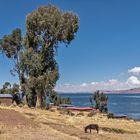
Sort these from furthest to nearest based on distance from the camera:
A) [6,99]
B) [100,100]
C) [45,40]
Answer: [100,100], [6,99], [45,40]

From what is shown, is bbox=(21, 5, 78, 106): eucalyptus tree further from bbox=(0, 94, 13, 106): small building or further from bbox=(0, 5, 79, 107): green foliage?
bbox=(0, 94, 13, 106): small building

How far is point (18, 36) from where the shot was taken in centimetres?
8119

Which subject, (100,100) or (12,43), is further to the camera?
(100,100)

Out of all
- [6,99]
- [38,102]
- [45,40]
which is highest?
[45,40]

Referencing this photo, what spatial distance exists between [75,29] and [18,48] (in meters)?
13.9

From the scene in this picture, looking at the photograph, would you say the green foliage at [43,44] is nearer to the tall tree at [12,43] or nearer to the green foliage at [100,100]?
the tall tree at [12,43]

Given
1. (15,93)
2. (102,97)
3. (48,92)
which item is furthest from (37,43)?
(102,97)

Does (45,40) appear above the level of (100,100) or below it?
above

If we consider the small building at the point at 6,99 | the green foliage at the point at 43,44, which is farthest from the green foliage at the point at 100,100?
the green foliage at the point at 43,44

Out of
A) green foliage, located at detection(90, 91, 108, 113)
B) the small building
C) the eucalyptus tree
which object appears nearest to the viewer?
the eucalyptus tree

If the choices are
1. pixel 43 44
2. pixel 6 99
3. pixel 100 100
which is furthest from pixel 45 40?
pixel 100 100

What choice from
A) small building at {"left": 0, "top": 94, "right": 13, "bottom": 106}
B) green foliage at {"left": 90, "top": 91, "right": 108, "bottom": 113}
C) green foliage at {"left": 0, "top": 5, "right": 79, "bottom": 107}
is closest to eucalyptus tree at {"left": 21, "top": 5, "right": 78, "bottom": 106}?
green foliage at {"left": 0, "top": 5, "right": 79, "bottom": 107}

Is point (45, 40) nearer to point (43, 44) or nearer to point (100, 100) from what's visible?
point (43, 44)

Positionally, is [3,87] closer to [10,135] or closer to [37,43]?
[37,43]
